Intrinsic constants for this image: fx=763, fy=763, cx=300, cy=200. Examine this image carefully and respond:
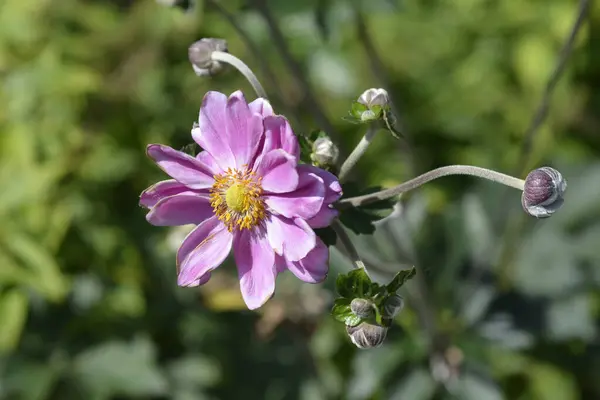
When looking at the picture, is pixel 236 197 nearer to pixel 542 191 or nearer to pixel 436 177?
pixel 436 177

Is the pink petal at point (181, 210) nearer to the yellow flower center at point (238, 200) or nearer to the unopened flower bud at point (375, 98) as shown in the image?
the yellow flower center at point (238, 200)

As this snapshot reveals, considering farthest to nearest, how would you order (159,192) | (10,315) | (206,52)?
(10,315) → (206,52) → (159,192)

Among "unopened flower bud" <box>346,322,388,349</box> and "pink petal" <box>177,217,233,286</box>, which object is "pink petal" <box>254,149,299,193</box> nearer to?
"pink petal" <box>177,217,233,286</box>

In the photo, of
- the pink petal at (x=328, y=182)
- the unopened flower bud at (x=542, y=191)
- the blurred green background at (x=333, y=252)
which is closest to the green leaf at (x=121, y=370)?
Result: the blurred green background at (x=333, y=252)

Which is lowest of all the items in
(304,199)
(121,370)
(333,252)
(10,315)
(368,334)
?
(121,370)

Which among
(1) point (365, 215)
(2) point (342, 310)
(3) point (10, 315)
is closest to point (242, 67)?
(1) point (365, 215)

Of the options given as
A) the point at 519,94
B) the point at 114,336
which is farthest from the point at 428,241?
the point at 114,336

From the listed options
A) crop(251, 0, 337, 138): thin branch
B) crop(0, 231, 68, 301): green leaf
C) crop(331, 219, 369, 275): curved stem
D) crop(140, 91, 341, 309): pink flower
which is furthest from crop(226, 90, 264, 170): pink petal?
crop(0, 231, 68, 301): green leaf
